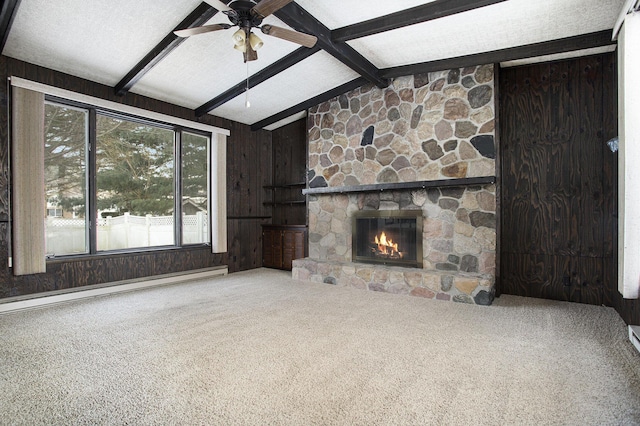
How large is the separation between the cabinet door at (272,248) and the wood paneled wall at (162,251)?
0.39 feet

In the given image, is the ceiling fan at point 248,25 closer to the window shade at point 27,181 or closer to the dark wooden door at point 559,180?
the window shade at point 27,181

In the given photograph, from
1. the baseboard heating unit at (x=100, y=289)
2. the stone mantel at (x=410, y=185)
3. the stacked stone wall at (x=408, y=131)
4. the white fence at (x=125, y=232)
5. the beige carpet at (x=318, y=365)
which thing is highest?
the stacked stone wall at (x=408, y=131)

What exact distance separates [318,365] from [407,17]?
Answer: 3.14 m

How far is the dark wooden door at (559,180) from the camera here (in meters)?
3.60

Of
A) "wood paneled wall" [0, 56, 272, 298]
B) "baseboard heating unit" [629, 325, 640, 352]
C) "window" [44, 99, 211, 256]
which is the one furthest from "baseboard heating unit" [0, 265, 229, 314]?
"baseboard heating unit" [629, 325, 640, 352]

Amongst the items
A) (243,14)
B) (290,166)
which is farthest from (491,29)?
(290,166)

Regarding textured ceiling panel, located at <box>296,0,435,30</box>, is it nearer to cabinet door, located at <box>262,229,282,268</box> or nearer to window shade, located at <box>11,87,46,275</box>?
window shade, located at <box>11,87,46,275</box>

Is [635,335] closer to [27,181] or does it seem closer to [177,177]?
[177,177]

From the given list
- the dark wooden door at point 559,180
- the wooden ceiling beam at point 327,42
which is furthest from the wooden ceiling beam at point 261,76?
the dark wooden door at point 559,180

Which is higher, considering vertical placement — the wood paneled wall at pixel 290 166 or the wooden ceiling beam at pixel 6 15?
the wooden ceiling beam at pixel 6 15

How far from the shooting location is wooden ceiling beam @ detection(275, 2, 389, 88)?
3.08 metres

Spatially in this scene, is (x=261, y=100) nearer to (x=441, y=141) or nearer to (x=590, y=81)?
(x=441, y=141)

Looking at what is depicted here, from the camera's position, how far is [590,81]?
12.1 ft

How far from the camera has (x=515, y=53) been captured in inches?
146
